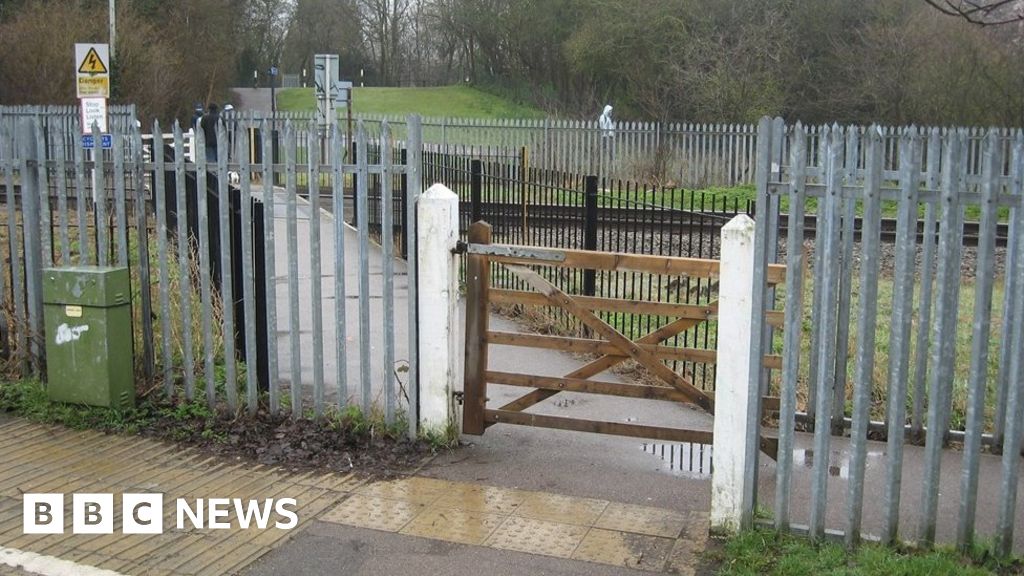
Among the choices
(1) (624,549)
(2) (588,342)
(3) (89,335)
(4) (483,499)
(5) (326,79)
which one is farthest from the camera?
(5) (326,79)

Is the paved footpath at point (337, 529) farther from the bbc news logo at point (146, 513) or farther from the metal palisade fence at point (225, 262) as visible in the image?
the metal palisade fence at point (225, 262)

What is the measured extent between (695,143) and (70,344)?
2259cm

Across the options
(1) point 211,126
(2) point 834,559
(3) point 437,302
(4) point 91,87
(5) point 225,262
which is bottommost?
(2) point 834,559

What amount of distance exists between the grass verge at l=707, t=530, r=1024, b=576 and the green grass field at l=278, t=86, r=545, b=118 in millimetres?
52175

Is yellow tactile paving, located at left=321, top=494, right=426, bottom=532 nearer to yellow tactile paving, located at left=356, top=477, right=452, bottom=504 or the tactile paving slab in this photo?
yellow tactile paving, located at left=356, top=477, right=452, bottom=504

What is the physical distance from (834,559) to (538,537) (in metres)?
1.50

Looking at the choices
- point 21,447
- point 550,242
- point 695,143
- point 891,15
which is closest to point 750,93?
point 891,15

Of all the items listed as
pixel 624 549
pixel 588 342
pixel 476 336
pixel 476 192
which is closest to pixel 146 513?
pixel 476 336

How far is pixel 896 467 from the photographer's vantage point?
5125mm

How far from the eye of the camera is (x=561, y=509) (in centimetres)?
607

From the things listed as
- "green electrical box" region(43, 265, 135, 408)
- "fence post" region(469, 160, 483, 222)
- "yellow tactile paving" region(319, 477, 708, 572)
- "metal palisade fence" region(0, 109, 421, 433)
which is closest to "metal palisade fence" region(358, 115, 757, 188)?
"fence post" region(469, 160, 483, 222)

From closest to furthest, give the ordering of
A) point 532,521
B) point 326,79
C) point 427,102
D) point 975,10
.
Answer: point 975,10, point 532,521, point 326,79, point 427,102

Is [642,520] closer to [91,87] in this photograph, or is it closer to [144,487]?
[144,487]

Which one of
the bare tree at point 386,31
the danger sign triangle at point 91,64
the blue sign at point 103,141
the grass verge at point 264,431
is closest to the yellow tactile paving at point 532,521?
the grass verge at point 264,431
